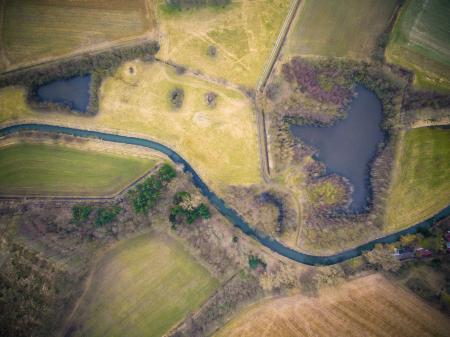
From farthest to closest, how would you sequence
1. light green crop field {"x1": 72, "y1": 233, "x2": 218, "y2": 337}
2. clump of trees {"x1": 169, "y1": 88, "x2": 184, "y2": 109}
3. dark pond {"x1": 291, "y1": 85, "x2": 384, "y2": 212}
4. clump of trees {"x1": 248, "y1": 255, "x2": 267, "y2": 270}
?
dark pond {"x1": 291, "y1": 85, "x2": 384, "y2": 212} < clump of trees {"x1": 169, "y1": 88, "x2": 184, "y2": 109} < clump of trees {"x1": 248, "y1": 255, "x2": 267, "y2": 270} < light green crop field {"x1": 72, "y1": 233, "x2": 218, "y2": 337}

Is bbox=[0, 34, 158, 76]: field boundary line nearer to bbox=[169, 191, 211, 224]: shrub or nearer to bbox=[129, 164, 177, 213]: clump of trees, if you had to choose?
bbox=[129, 164, 177, 213]: clump of trees

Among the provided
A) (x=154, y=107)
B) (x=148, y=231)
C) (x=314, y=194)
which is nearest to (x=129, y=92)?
(x=154, y=107)

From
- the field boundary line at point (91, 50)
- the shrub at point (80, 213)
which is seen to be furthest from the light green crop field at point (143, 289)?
the field boundary line at point (91, 50)

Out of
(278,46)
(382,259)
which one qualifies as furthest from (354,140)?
(278,46)

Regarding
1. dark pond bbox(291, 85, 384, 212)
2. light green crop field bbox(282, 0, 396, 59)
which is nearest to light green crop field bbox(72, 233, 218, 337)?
dark pond bbox(291, 85, 384, 212)

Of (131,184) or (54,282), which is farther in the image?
(131,184)

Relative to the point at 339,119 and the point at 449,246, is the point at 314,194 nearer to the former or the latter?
the point at 339,119
